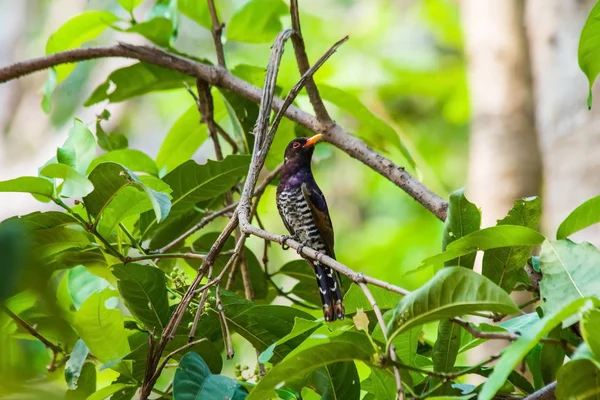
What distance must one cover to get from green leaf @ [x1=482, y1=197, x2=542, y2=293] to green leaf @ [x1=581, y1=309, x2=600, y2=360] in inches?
13.4

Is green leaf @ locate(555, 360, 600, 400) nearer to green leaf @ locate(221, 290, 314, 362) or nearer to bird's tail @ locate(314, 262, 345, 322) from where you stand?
green leaf @ locate(221, 290, 314, 362)

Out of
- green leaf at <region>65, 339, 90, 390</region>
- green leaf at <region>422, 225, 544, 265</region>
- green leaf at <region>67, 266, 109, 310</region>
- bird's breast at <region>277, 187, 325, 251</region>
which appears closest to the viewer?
green leaf at <region>422, 225, 544, 265</region>

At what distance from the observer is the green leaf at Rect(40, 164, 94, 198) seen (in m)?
1.27

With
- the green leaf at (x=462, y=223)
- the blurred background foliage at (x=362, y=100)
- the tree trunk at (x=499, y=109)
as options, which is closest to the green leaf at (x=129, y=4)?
the green leaf at (x=462, y=223)

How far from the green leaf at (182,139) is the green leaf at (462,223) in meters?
1.11

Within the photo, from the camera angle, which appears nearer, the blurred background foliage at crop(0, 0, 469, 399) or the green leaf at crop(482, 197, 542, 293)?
the green leaf at crop(482, 197, 542, 293)

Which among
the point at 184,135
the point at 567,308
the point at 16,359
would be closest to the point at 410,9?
the point at 184,135

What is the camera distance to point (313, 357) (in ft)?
3.36

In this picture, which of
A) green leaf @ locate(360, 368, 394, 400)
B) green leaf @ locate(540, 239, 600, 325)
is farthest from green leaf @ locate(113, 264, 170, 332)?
green leaf @ locate(540, 239, 600, 325)

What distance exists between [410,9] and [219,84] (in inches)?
208

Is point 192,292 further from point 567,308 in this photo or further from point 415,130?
point 415,130

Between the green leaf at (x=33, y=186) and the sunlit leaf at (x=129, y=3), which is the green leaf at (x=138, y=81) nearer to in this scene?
the sunlit leaf at (x=129, y=3)

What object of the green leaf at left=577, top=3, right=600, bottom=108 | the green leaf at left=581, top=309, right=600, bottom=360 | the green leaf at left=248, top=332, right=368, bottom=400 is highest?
the green leaf at left=577, top=3, right=600, bottom=108

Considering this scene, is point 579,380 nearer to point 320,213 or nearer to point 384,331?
point 384,331
